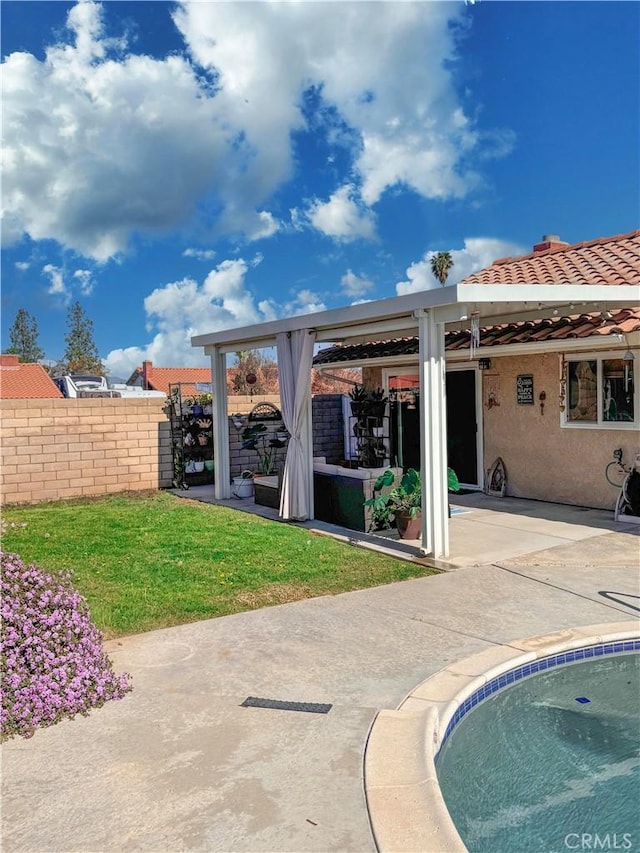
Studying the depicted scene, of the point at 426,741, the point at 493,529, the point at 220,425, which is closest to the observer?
the point at 426,741

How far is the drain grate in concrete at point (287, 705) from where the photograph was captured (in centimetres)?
419

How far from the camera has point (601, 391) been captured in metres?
10.6

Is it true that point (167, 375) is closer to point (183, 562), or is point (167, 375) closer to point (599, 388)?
point (599, 388)

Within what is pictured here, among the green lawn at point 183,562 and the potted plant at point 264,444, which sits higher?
the potted plant at point 264,444

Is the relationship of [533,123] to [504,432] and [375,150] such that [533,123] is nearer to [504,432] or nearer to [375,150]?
[375,150]

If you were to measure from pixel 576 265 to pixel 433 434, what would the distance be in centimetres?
539

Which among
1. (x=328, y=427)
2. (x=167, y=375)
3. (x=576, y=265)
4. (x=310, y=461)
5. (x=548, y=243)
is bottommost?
(x=310, y=461)

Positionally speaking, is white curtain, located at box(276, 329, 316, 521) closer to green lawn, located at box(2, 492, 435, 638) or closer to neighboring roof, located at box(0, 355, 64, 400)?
green lawn, located at box(2, 492, 435, 638)

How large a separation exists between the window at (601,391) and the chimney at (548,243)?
403 centimetres

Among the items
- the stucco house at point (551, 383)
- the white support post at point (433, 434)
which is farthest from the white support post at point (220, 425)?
the white support post at point (433, 434)

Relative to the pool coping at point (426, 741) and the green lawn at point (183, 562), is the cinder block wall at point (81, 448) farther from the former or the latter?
the pool coping at point (426, 741)

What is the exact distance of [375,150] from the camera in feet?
91.0

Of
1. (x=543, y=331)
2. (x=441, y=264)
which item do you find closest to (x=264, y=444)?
(x=543, y=331)

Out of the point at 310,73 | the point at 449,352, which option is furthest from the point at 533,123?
the point at 449,352
